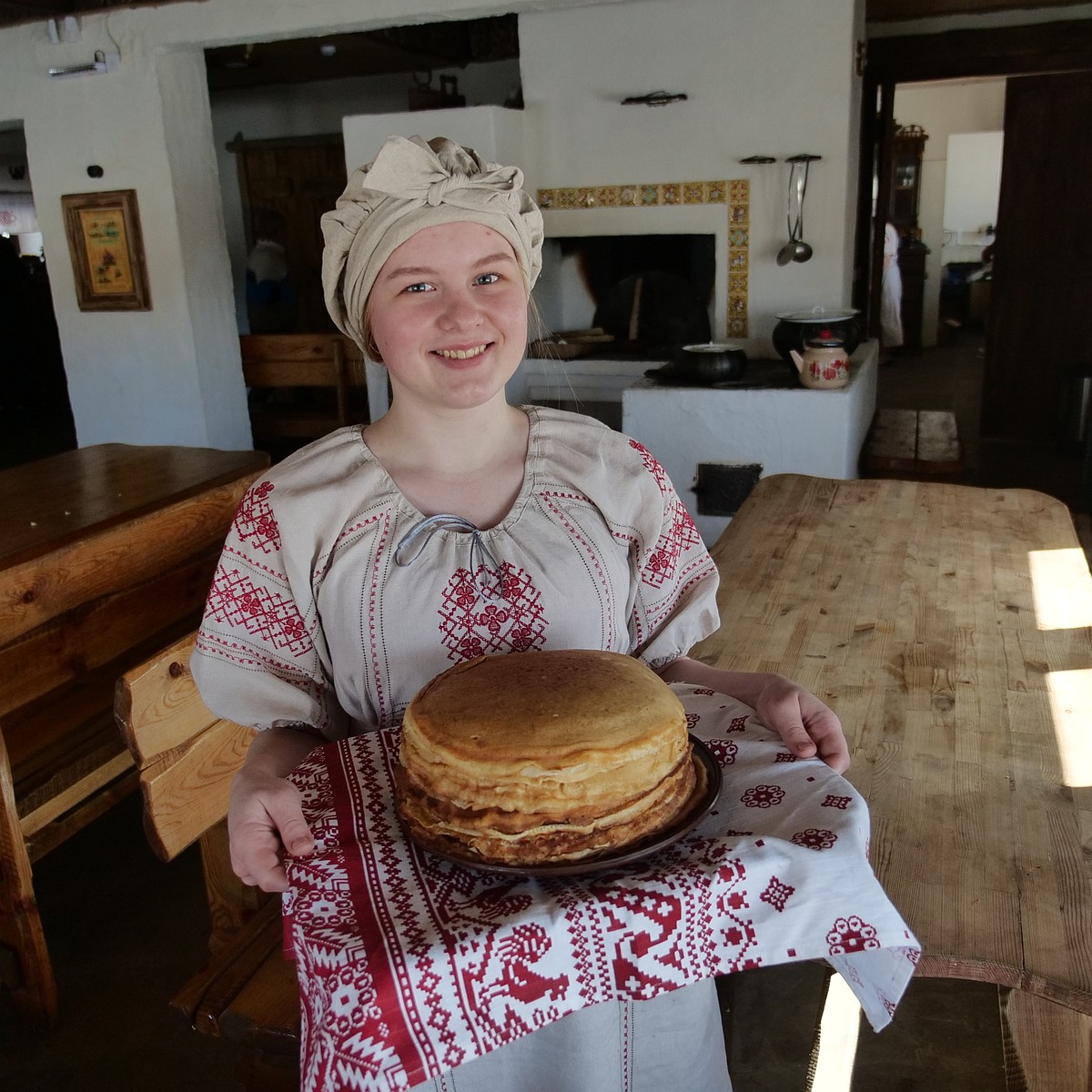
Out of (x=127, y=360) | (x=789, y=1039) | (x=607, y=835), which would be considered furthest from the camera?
(x=127, y=360)

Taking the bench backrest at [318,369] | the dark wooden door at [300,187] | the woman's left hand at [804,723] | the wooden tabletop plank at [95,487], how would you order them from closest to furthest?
the woman's left hand at [804,723] < the wooden tabletop plank at [95,487] < the bench backrest at [318,369] < the dark wooden door at [300,187]

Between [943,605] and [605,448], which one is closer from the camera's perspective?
[605,448]

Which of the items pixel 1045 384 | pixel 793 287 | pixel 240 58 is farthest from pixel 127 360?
pixel 1045 384

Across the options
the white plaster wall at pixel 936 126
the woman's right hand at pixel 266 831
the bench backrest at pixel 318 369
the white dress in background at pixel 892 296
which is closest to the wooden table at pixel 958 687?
the woman's right hand at pixel 266 831

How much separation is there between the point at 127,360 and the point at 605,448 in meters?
5.05

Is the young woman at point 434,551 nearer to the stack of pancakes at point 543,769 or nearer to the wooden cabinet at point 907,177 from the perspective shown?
the stack of pancakes at point 543,769

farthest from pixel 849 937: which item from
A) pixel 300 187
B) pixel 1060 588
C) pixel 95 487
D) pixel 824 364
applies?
pixel 300 187

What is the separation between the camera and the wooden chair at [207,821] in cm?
134

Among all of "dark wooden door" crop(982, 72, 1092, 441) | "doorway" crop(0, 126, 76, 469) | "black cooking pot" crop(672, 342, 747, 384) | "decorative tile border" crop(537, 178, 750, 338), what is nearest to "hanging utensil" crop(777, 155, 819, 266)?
"decorative tile border" crop(537, 178, 750, 338)

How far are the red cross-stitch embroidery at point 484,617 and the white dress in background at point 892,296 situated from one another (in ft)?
31.7

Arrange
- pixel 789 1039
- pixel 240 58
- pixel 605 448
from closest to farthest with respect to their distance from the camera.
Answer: pixel 605 448
pixel 789 1039
pixel 240 58

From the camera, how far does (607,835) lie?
2.75 ft

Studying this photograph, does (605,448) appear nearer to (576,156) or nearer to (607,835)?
(607,835)

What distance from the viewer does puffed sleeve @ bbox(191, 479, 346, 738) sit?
1094 millimetres
